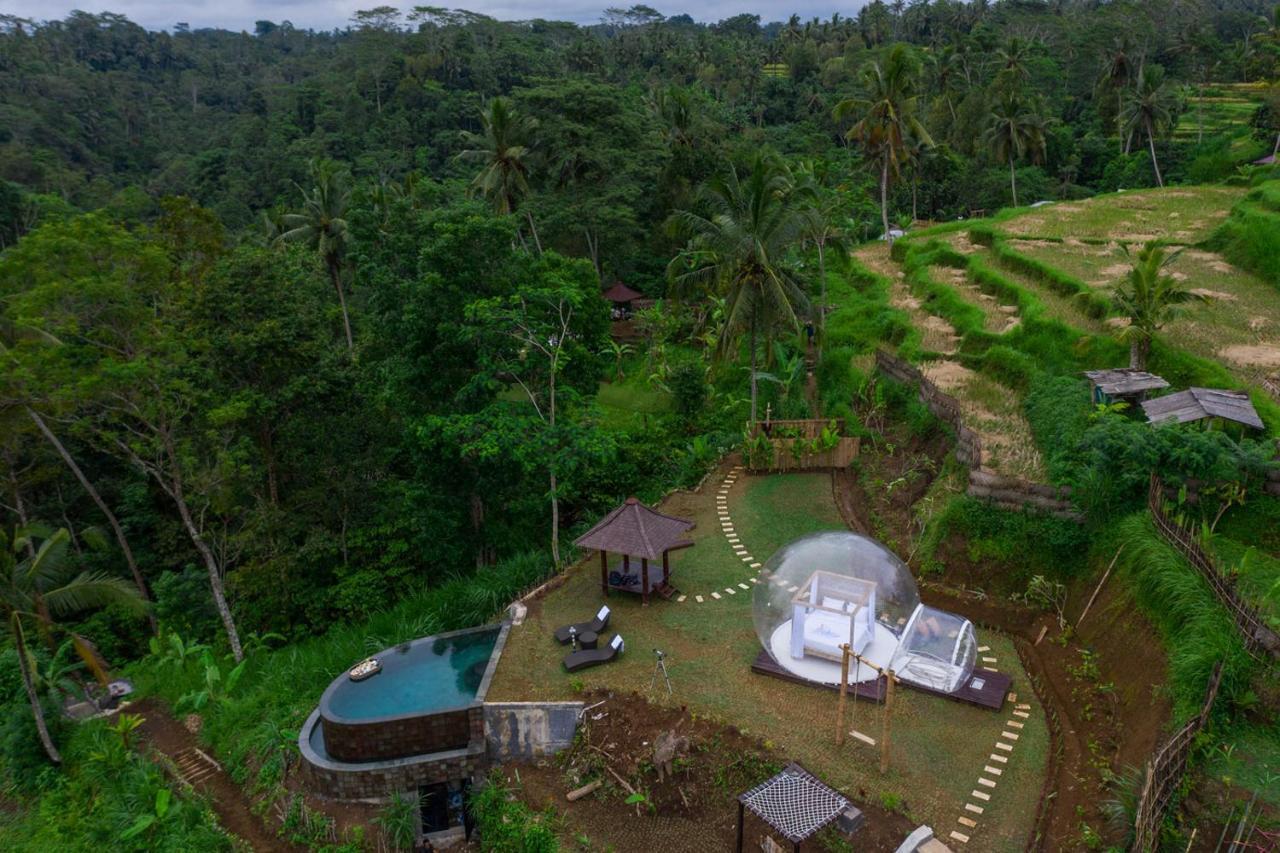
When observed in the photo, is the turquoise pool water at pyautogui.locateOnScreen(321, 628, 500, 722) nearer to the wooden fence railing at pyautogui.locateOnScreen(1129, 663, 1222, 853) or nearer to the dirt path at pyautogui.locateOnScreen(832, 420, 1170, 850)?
the dirt path at pyautogui.locateOnScreen(832, 420, 1170, 850)

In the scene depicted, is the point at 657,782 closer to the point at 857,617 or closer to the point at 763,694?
the point at 763,694

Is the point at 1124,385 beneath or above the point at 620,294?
above

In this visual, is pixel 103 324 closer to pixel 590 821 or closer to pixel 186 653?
pixel 186 653

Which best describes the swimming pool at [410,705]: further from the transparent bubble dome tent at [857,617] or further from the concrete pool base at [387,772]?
the transparent bubble dome tent at [857,617]

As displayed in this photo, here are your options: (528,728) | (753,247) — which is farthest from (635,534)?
(753,247)

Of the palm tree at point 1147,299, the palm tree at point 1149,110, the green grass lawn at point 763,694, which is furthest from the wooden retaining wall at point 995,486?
the palm tree at point 1149,110

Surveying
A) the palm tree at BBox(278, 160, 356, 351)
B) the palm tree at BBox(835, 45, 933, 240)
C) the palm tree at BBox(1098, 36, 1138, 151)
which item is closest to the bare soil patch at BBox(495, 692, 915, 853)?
the palm tree at BBox(278, 160, 356, 351)
